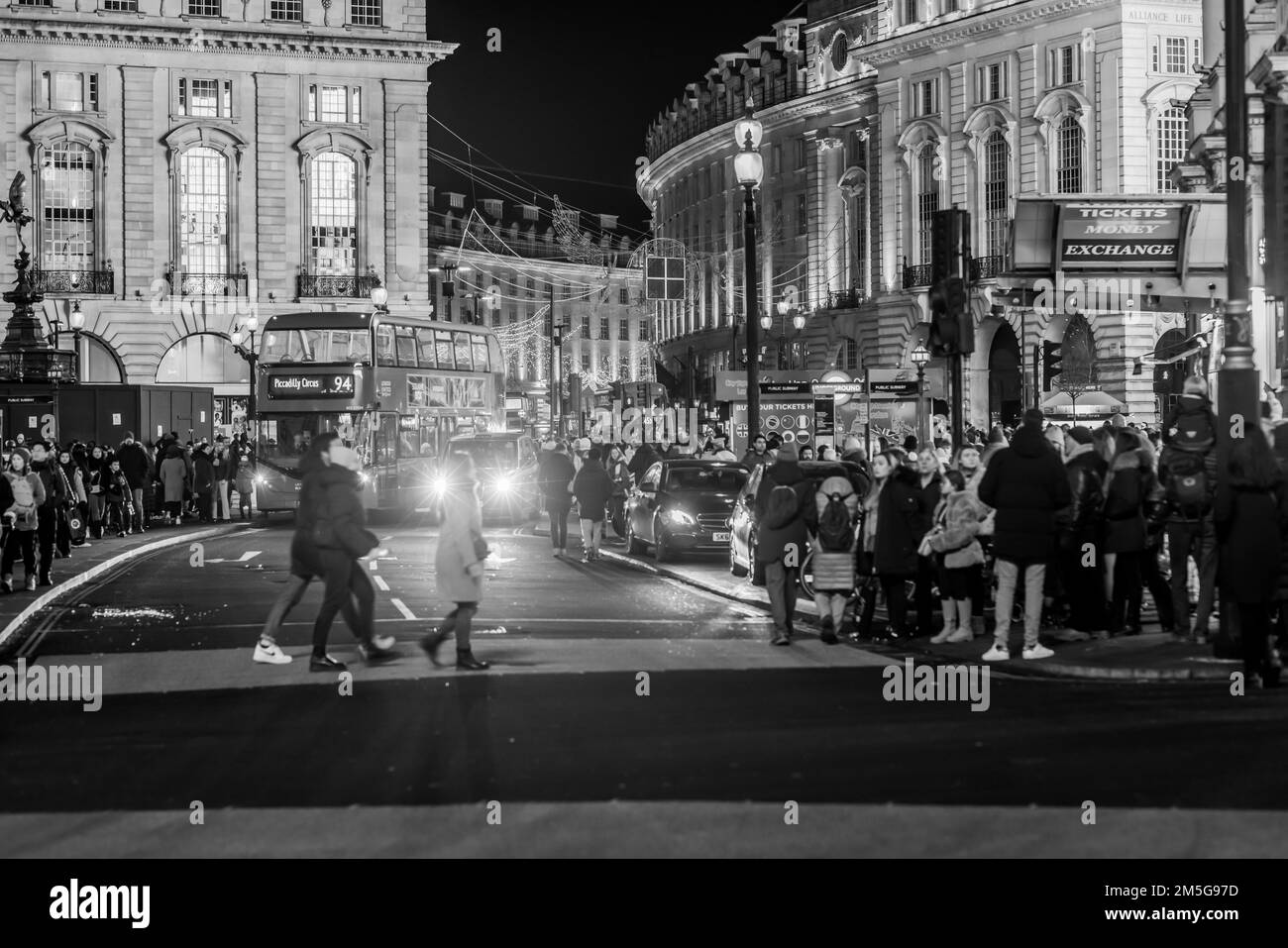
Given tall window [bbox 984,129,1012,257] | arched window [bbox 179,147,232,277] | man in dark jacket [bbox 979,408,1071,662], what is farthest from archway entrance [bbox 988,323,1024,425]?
man in dark jacket [bbox 979,408,1071,662]

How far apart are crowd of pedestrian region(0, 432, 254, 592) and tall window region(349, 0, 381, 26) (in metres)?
26.4

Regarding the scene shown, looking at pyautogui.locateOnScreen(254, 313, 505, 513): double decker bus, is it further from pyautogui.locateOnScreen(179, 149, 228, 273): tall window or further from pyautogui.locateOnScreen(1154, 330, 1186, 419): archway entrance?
pyautogui.locateOnScreen(179, 149, 228, 273): tall window

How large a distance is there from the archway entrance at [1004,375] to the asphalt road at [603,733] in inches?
2096

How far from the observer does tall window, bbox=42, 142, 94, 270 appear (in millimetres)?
65938

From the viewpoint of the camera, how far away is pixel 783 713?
1181cm

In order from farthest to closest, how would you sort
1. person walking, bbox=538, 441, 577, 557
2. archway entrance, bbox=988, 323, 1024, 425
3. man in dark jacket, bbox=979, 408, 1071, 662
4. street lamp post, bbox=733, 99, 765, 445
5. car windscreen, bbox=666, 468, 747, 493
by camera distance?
archway entrance, bbox=988, 323, 1024, 425, street lamp post, bbox=733, 99, 765, 445, person walking, bbox=538, 441, 577, 557, car windscreen, bbox=666, 468, 747, 493, man in dark jacket, bbox=979, 408, 1071, 662

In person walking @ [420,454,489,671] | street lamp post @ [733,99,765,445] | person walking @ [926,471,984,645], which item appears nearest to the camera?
person walking @ [420,454,489,671]

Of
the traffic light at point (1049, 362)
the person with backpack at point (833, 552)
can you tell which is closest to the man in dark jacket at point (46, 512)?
the person with backpack at point (833, 552)

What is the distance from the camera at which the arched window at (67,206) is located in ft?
216

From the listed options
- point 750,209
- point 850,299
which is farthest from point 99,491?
point 850,299
